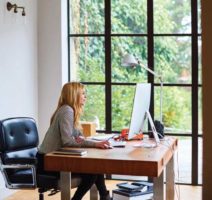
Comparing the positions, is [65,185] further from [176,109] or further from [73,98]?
[176,109]

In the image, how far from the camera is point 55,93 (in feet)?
18.1

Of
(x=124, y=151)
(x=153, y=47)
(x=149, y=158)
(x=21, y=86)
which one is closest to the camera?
(x=149, y=158)

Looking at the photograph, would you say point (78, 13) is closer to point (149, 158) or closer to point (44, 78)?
point (44, 78)

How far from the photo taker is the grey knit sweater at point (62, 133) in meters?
3.40

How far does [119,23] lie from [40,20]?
103 centimetres

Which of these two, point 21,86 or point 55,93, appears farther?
point 55,93

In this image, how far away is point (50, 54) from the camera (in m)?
5.52

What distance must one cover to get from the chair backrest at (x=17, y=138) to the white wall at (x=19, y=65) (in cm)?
74

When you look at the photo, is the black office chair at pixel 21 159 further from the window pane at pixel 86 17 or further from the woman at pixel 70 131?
the window pane at pixel 86 17

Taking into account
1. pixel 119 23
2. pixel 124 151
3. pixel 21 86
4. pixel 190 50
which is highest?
pixel 119 23

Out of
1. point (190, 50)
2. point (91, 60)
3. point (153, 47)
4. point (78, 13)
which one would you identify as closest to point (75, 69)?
point (91, 60)

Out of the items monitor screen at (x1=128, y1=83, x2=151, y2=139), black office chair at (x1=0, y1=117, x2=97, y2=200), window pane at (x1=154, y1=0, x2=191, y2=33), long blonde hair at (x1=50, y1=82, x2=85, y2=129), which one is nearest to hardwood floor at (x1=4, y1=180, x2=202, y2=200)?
black office chair at (x1=0, y1=117, x2=97, y2=200)

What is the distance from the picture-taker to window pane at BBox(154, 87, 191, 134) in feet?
17.5

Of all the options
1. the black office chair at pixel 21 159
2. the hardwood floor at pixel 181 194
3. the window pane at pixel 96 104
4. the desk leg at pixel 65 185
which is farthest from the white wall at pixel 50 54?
the desk leg at pixel 65 185
